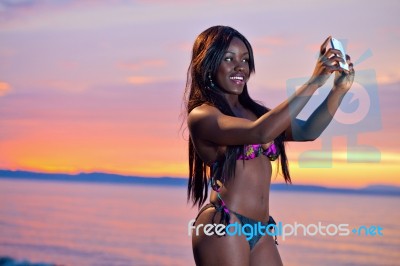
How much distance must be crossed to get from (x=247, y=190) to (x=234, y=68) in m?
0.42

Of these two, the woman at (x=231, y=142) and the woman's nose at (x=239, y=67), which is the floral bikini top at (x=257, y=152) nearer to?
the woman at (x=231, y=142)

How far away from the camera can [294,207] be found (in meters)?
13.6

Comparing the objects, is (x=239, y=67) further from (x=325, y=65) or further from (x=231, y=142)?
(x=325, y=65)

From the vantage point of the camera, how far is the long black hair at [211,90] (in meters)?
3.00

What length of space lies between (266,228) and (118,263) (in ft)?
19.9

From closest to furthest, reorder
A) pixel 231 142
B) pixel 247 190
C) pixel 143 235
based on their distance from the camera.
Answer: pixel 231 142, pixel 247 190, pixel 143 235

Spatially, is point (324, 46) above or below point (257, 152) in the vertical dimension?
above

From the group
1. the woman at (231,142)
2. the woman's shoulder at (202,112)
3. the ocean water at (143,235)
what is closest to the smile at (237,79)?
the woman at (231,142)

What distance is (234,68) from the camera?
3012mm

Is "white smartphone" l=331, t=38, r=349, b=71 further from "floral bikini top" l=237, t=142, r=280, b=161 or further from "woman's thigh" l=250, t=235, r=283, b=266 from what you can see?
"woman's thigh" l=250, t=235, r=283, b=266

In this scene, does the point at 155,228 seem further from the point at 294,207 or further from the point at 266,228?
the point at 266,228

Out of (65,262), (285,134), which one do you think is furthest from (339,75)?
(65,262)

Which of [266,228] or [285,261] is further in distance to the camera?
[285,261]

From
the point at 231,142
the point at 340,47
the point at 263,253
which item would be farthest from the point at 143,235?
the point at 340,47
